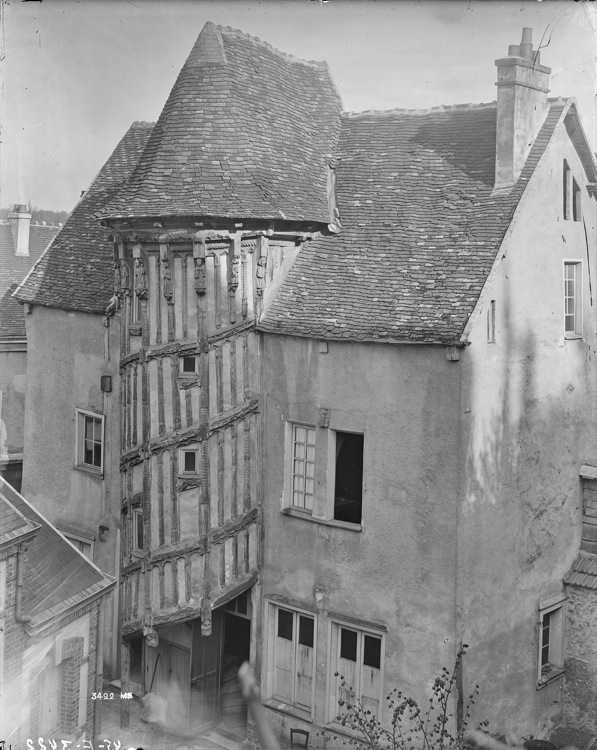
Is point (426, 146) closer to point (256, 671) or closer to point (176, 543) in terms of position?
point (176, 543)

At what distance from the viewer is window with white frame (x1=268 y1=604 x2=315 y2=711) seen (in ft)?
51.8

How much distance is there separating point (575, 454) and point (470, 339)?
4.27 m

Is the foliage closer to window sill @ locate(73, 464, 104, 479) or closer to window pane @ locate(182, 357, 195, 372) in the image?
window pane @ locate(182, 357, 195, 372)

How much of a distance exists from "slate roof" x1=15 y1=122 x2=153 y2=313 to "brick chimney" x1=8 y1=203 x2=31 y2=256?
31.0ft

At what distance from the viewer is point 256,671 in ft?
53.5

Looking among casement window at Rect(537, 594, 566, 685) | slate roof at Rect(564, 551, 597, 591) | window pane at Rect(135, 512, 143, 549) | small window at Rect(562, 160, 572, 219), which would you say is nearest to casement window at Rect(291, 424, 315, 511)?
window pane at Rect(135, 512, 143, 549)

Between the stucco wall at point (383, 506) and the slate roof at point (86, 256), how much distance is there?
4975 millimetres

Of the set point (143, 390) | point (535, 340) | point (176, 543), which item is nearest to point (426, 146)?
point (535, 340)

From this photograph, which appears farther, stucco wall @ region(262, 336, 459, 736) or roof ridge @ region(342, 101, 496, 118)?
roof ridge @ region(342, 101, 496, 118)

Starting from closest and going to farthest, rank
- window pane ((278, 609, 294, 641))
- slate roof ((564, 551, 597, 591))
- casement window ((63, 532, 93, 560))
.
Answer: window pane ((278, 609, 294, 641))
slate roof ((564, 551, 597, 591))
casement window ((63, 532, 93, 560))

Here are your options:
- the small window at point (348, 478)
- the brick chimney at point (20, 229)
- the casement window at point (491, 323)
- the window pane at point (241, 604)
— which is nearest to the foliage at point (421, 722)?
the small window at point (348, 478)

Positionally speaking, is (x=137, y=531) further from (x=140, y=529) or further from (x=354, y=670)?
(x=354, y=670)

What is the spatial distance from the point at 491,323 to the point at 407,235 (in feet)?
7.82

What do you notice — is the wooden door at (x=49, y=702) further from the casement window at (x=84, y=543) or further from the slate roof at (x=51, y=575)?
the casement window at (x=84, y=543)
